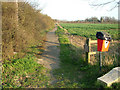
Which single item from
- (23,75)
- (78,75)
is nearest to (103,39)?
(78,75)

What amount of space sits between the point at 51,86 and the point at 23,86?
92 cm

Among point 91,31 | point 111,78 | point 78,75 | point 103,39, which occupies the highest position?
point 91,31

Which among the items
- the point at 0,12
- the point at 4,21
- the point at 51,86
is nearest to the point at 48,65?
the point at 51,86

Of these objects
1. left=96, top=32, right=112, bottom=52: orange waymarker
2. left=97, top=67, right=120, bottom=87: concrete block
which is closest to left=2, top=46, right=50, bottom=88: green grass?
left=97, top=67, right=120, bottom=87: concrete block

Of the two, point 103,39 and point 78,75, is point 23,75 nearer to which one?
point 78,75

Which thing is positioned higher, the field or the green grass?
the field

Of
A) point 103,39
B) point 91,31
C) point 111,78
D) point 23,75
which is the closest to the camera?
point 111,78

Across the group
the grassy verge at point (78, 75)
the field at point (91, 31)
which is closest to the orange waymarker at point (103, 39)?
the grassy verge at point (78, 75)

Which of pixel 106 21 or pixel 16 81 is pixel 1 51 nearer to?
pixel 16 81

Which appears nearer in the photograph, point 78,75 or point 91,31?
point 78,75

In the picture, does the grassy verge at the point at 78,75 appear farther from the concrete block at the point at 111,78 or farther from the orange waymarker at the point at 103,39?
the orange waymarker at the point at 103,39

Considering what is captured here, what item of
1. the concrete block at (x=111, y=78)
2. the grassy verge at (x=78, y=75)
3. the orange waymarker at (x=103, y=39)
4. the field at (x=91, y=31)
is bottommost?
the grassy verge at (x=78, y=75)

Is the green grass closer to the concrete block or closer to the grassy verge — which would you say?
the grassy verge

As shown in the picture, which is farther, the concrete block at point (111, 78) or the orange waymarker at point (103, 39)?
the orange waymarker at point (103, 39)
